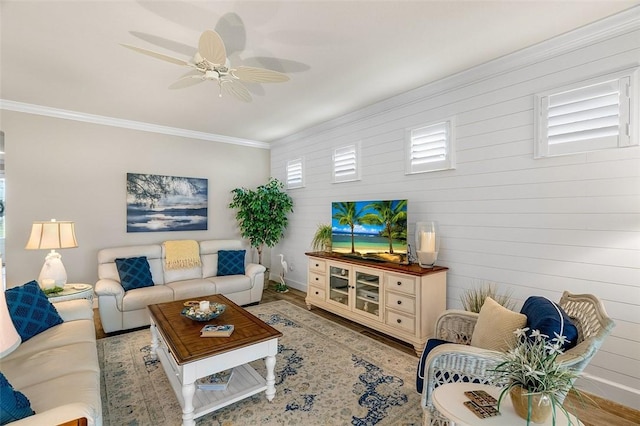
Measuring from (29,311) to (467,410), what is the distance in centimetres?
311

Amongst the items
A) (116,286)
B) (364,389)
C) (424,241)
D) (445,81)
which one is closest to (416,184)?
(424,241)

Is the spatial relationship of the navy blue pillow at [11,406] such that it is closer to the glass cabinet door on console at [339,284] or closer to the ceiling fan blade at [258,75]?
the ceiling fan blade at [258,75]

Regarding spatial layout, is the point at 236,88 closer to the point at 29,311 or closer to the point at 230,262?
the point at 29,311

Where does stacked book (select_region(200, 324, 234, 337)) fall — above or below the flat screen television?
below

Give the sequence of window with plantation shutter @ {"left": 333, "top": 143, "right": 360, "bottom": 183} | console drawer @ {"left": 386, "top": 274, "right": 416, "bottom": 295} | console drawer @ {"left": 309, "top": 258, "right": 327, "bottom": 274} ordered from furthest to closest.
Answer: window with plantation shutter @ {"left": 333, "top": 143, "right": 360, "bottom": 183} < console drawer @ {"left": 309, "top": 258, "right": 327, "bottom": 274} < console drawer @ {"left": 386, "top": 274, "right": 416, "bottom": 295}

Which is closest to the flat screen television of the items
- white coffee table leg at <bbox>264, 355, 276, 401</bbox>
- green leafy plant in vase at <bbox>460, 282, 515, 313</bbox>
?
green leafy plant in vase at <bbox>460, 282, 515, 313</bbox>

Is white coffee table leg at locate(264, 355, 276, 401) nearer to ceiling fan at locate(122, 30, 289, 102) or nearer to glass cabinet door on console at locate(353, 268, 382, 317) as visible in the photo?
glass cabinet door on console at locate(353, 268, 382, 317)

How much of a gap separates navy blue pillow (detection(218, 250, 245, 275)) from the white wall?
36.8 inches

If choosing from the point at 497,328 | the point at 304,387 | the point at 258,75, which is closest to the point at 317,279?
the point at 304,387

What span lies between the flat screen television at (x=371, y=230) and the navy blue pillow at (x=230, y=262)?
1.52 m

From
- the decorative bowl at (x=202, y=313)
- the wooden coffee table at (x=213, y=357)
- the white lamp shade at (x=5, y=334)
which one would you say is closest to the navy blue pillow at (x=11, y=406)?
the white lamp shade at (x=5, y=334)

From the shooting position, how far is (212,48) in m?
1.95

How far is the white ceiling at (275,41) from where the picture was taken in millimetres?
2105

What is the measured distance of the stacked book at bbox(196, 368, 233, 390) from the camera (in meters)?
2.28
